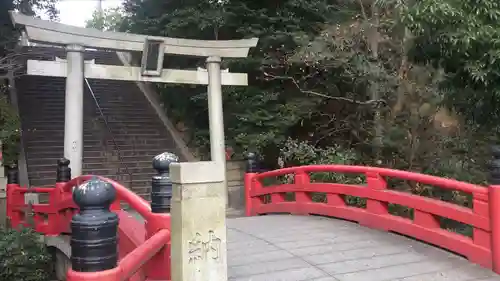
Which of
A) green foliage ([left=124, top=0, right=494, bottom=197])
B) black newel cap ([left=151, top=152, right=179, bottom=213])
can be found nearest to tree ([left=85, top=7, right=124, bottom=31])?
green foliage ([left=124, top=0, right=494, bottom=197])

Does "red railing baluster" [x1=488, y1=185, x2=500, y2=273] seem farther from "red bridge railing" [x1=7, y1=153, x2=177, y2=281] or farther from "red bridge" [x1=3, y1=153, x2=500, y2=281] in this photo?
"red bridge railing" [x1=7, y1=153, x2=177, y2=281]

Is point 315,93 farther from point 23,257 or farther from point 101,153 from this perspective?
point 23,257

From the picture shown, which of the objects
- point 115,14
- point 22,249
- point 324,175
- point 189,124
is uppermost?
point 115,14

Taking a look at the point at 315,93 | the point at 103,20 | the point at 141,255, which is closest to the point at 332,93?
the point at 315,93

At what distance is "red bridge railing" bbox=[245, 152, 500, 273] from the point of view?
481cm

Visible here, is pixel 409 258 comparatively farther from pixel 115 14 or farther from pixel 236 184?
pixel 115 14

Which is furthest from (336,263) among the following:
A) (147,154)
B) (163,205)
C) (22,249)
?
(147,154)

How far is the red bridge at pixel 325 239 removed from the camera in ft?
8.98

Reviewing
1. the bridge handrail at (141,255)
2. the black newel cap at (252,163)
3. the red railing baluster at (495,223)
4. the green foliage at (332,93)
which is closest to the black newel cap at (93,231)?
the bridge handrail at (141,255)

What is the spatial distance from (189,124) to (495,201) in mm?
12776

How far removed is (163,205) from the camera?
411cm

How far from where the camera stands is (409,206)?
231 inches

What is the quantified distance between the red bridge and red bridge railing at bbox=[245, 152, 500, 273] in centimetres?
1

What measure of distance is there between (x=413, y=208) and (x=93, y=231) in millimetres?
4293
